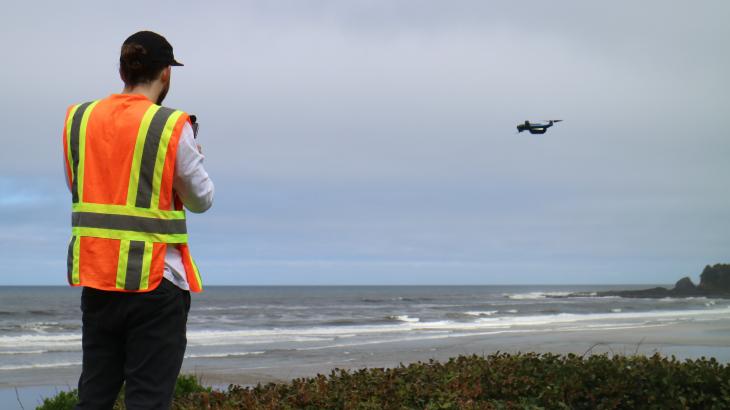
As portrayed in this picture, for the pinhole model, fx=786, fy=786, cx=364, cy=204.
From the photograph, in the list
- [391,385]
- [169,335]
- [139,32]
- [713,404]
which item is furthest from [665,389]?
[139,32]

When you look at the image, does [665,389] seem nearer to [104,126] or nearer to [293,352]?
[104,126]

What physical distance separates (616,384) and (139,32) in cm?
447

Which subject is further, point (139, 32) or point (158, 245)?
point (139, 32)

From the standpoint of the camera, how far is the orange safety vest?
2736 mm

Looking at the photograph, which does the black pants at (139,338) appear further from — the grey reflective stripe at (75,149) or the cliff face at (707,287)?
the cliff face at (707,287)

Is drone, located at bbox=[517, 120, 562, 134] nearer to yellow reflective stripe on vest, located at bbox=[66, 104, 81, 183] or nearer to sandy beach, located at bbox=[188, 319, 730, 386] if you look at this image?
yellow reflective stripe on vest, located at bbox=[66, 104, 81, 183]

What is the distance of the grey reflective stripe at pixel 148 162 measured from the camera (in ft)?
9.07

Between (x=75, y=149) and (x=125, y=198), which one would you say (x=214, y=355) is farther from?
(x=125, y=198)

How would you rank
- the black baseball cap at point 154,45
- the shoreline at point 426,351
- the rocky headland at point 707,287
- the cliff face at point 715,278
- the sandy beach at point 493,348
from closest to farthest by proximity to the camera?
the black baseball cap at point 154,45
the shoreline at point 426,351
the sandy beach at point 493,348
the rocky headland at point 707,287
the cliff face at point 715,278

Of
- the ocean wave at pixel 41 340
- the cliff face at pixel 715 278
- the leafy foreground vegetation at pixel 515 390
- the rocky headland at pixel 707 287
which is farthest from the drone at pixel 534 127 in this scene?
the cliff face at pixel 715 278

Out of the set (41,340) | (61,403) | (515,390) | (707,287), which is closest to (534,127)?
(515,390)

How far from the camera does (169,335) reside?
2.82 metres

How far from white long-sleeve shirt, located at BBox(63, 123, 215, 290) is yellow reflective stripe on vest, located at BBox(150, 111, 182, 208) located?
5cm

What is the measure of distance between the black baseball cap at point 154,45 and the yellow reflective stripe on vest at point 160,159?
30 cm
